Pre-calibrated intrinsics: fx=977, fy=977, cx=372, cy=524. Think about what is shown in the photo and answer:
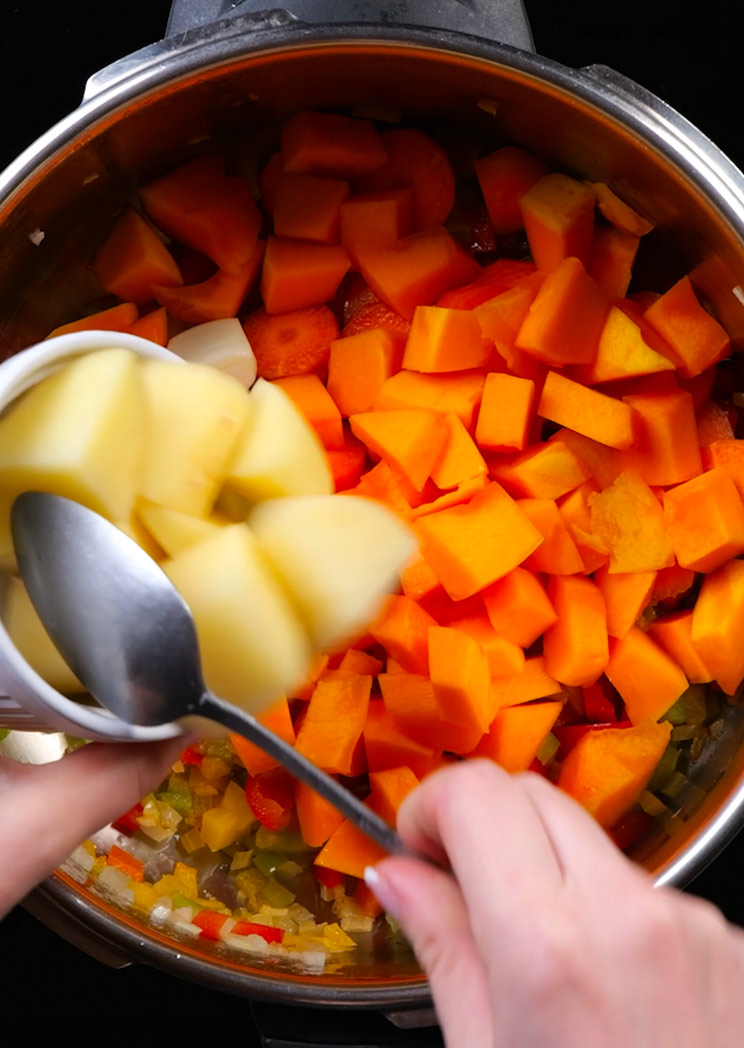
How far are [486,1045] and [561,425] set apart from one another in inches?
41.5

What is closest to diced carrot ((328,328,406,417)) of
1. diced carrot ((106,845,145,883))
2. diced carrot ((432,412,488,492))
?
diced carrot ((432,412,488,492))

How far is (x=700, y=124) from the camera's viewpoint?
174 centimetres

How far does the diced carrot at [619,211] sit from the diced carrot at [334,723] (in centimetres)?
85

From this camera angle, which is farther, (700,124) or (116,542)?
(700,124)

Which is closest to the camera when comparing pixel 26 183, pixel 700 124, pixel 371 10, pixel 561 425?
pixel 26 183

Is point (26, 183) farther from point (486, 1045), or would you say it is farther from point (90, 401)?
point (486, 1045)

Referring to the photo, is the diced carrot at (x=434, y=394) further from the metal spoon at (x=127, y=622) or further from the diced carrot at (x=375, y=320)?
the metal spoon at (x=127, y=622)

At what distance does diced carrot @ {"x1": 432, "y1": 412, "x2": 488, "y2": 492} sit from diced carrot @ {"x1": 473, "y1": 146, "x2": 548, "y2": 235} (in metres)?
0.39

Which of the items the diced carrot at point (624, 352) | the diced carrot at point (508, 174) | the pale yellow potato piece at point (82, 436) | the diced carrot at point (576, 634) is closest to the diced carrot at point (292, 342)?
the diced carrot at point (508, 174)

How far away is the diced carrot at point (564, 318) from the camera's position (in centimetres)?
152

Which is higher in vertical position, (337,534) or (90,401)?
(90,401)

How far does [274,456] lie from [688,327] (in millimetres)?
Answer: 831

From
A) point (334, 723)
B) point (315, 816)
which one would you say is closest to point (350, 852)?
point (315, 816)

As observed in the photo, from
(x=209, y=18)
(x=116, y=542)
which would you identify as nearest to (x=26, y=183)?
(x=209, y=18)
